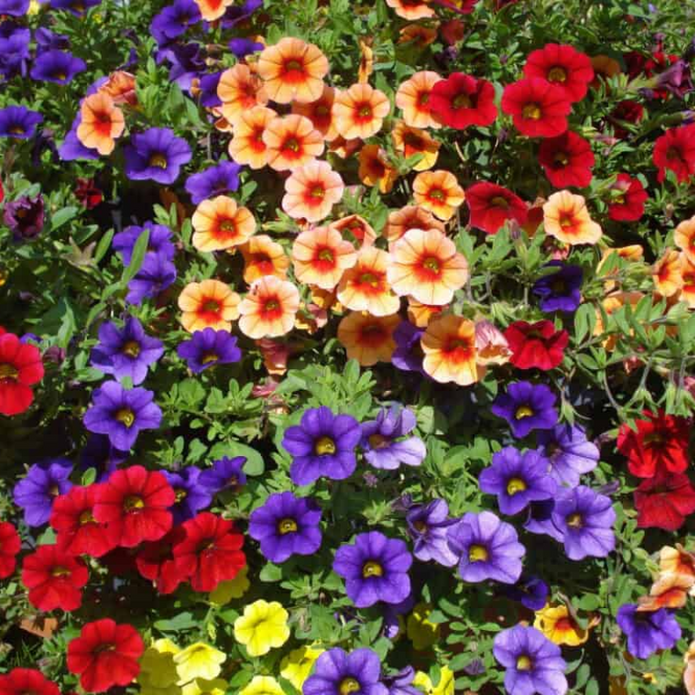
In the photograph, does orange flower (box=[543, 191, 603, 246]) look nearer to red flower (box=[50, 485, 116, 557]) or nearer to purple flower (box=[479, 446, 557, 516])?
purple flower (box=[479, 446, 557, 516])

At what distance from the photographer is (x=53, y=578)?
1.73 meters

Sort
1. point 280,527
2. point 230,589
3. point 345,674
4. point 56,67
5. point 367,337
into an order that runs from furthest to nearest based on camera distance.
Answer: point 56,67
point 367,337
point 230,589
point 280,527
point 345,674

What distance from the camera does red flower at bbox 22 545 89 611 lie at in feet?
5.55

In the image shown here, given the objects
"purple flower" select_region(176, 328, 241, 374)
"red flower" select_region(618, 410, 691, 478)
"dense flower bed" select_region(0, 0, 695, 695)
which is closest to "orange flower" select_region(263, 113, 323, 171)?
"dense flower bed" select_region(0, 0, 695, 695)

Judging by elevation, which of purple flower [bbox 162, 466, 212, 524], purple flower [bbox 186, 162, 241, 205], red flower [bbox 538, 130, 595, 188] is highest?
red flower [bbox 538, 130, 595, 188]

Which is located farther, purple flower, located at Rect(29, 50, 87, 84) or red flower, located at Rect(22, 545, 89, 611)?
purple flower, located at Rect(29, 50, 87, 84)

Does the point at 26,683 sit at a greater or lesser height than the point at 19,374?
lesser

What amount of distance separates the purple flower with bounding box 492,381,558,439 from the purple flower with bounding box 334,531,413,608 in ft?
1.25

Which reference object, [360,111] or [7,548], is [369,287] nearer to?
[360,111]

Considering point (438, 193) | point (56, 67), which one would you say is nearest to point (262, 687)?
point (438, 193)

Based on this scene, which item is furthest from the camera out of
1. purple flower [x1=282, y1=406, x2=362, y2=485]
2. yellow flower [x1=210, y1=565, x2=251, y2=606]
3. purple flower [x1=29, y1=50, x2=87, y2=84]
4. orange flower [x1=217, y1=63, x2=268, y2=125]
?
purple flower [x1=29, y1=50, x2=87, y2=84]

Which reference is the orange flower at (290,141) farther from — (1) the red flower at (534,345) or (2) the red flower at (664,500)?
(2) the red flower at (664,500)

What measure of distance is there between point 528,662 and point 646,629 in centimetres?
31

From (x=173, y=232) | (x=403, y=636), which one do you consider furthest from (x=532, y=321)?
(x=173, y=232)
